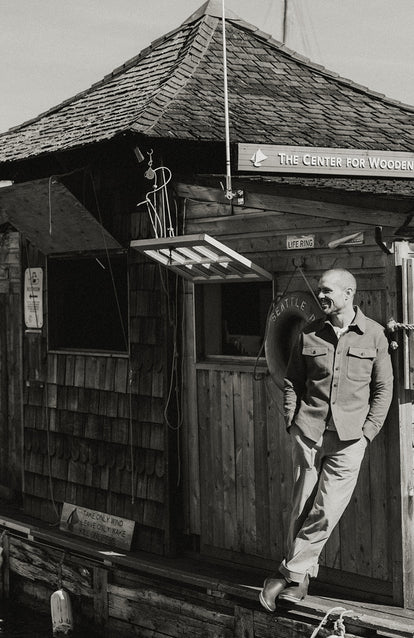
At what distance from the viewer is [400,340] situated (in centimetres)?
665

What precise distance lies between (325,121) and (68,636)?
5112mm

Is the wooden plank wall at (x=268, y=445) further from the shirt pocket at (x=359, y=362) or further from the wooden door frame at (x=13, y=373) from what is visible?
the wooden door frame at (x=13, y=373)

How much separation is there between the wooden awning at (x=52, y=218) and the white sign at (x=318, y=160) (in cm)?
218

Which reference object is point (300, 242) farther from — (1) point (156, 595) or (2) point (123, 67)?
(2) point (123, 67)

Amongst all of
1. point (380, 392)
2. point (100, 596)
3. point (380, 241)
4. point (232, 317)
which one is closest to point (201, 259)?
point (232, 317)

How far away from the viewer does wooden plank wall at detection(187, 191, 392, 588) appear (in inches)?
270

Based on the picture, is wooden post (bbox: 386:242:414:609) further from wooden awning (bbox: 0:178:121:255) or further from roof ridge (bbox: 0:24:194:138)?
roof ridge (bbox: 0:24:194:138)

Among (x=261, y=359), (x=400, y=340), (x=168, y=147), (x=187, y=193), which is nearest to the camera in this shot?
(x=400, y=340)

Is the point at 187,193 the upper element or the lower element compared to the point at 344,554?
upper

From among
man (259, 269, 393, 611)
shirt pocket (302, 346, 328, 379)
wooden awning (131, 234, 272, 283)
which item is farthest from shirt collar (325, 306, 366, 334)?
wooden awning (131, 234, 272, 283)

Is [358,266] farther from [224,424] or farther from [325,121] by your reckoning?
[325,121]

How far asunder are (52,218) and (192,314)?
6.00 ft

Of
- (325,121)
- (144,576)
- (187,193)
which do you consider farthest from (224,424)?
(325,121)

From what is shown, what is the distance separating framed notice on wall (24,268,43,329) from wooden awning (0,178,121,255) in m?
0.41
